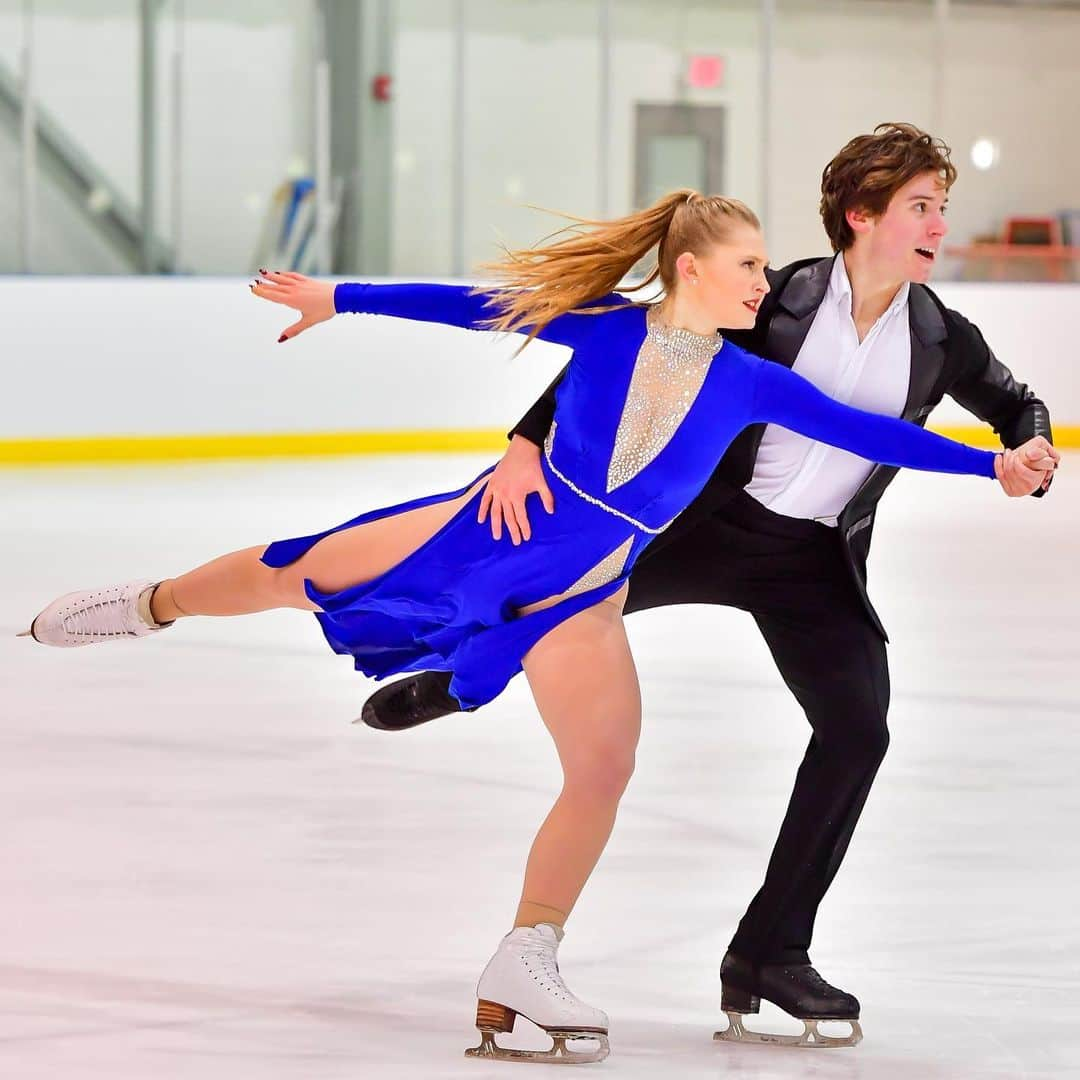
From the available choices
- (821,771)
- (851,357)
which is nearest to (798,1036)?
(821,771)

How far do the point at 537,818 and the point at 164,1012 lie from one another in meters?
1.32

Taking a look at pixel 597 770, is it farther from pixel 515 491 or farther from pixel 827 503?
pixel 827 503

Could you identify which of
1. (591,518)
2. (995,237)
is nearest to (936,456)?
(591,518)

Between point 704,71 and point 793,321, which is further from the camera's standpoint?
point 704,71

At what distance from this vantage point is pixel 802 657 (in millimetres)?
2916

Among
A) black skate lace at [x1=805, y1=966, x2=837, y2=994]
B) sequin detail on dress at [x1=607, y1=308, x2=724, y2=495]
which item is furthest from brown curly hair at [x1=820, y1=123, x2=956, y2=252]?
black skate lace at [x1=805, y1=966, x2=837, y2=994]

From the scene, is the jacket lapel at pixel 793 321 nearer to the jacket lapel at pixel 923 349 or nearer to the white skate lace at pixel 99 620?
the jacket lapel at pixel 923 349

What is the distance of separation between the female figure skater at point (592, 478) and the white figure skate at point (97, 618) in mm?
602

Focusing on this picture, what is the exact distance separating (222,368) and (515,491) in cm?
904

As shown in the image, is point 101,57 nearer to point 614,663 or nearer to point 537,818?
point 537,818

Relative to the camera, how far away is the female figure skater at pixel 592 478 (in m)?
2.68

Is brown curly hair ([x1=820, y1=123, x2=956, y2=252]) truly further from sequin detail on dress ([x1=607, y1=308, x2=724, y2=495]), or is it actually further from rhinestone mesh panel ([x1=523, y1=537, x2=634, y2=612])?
rhinestone mesh panel ([x1=523, y1=537, x2=634, y2=612])

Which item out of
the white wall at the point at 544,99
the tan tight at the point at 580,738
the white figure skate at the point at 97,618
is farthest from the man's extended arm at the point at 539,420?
the white wall at the point at 544,99

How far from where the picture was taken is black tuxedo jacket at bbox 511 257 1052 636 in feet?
9.56
